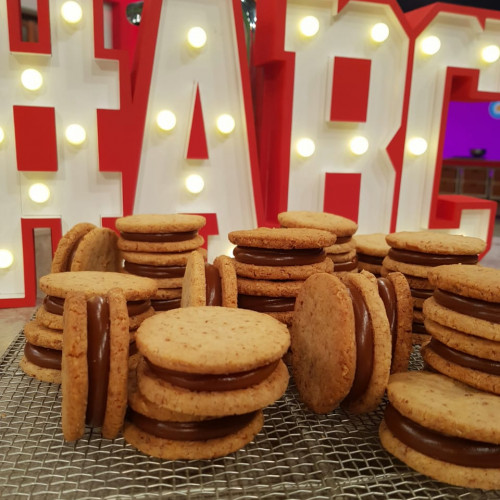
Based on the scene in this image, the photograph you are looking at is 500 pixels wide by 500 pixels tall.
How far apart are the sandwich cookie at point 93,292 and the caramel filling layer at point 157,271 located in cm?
36

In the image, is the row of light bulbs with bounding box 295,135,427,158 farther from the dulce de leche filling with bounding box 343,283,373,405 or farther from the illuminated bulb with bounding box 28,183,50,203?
the dulce de leche filling with bounding box 343,283,373,405

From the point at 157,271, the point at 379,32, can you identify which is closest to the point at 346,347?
the point at 157,271

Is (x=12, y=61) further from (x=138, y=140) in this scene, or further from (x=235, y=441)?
(x=235, y=441)

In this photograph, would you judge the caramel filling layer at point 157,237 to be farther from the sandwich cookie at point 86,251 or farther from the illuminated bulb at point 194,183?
the illuminated bulb at point 194,183

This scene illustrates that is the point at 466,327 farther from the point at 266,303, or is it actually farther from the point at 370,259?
the point at 370,259

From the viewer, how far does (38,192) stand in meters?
3.32

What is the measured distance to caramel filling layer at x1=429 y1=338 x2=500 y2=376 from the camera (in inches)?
67.6

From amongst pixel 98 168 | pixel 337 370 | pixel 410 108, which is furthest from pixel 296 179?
pixel 337 370

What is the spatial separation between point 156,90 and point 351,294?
230 cm

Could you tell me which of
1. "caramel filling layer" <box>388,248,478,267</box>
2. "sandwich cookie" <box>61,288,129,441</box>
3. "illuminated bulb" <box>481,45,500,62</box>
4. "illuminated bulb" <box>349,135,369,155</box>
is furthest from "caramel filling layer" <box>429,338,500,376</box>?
"illuminated bulb" <box>481,45,500,62</box>

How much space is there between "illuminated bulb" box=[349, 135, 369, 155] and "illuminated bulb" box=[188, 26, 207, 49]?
137 centimetres

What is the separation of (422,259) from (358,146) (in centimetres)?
168

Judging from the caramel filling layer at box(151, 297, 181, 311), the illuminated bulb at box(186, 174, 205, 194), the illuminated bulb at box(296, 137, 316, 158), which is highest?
the illuminated bulb at box(296, 137, 316, 158)

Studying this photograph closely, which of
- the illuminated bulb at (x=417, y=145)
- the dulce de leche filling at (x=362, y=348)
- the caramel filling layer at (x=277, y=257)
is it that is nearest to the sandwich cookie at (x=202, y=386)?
the dulce de leche filling at (x=362, y=348)
